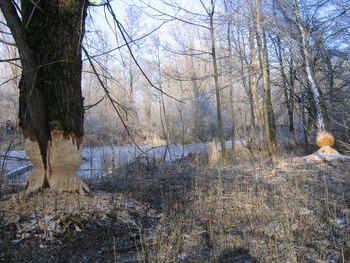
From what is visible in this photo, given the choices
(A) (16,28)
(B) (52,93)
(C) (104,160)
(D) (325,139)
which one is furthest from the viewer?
(D) (325,139)

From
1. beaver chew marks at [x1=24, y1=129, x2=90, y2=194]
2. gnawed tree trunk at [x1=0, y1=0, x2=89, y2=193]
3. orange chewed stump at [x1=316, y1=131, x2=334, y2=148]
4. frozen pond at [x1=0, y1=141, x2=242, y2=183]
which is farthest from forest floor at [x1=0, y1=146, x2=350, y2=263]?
orange chewed stump at [x1=316, y1=131, x2=334, y2=148]

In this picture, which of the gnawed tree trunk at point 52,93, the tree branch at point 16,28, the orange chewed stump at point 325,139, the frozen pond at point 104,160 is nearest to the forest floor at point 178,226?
the gnawed tree trunk at point 52,93

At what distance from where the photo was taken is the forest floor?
3.00 metres

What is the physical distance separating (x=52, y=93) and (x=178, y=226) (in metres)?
2.18

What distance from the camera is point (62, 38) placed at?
3758 millimetres

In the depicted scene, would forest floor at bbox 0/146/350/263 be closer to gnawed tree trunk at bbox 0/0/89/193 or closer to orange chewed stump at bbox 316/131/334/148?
gnawed tree trunk at bbox 0/0/89/193

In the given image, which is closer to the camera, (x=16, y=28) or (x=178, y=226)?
(x=16, y=28)

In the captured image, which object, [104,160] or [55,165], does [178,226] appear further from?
[104,160]

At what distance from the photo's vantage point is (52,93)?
3797mm

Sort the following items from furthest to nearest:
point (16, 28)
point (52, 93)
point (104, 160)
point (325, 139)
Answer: point (325, 139)
point (104, 160)
point (52, 93)
point (16, 28)

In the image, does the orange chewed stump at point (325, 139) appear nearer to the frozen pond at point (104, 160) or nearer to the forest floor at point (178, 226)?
the frozen pond at point (104, 160)

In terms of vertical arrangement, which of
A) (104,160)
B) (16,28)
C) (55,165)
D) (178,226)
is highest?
(16,28)

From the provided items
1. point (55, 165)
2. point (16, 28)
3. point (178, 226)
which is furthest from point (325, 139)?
point (16, 28)

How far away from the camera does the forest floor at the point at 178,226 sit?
118 inches
